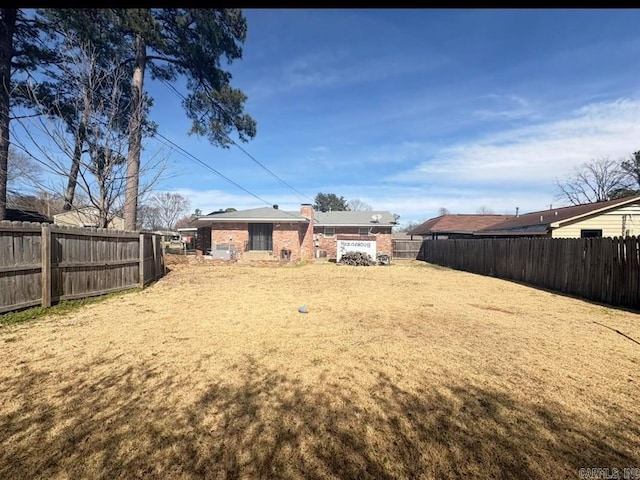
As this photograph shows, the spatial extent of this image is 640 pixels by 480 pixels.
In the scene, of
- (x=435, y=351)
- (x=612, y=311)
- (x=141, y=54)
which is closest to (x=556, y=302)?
(x=612, y=311)

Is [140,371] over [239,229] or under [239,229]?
under

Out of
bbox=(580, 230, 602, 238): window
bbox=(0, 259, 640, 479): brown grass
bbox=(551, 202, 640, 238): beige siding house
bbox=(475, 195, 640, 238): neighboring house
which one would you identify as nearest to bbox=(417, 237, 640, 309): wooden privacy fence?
bbox=(0, 259, 640, 479): brown grass

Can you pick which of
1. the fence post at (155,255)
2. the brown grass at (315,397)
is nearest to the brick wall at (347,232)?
the fence post at (155,255)

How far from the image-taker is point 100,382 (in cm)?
329

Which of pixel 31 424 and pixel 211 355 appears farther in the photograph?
pixel 211 355

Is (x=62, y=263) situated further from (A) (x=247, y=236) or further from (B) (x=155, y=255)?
(A) (x=247, y=236)

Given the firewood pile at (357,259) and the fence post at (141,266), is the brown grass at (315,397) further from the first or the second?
the firewood pile at (357,259)

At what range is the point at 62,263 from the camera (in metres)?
6.60

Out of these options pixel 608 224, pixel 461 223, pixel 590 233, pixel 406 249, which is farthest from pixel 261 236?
pixel 461 223

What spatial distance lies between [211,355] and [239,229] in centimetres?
1663

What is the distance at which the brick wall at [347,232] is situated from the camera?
24.8 meters

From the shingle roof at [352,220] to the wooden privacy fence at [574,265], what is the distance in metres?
10.4

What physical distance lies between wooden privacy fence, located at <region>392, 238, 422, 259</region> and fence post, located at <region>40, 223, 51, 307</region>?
76.4ft

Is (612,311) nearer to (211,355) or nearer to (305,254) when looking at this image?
(211,355)
